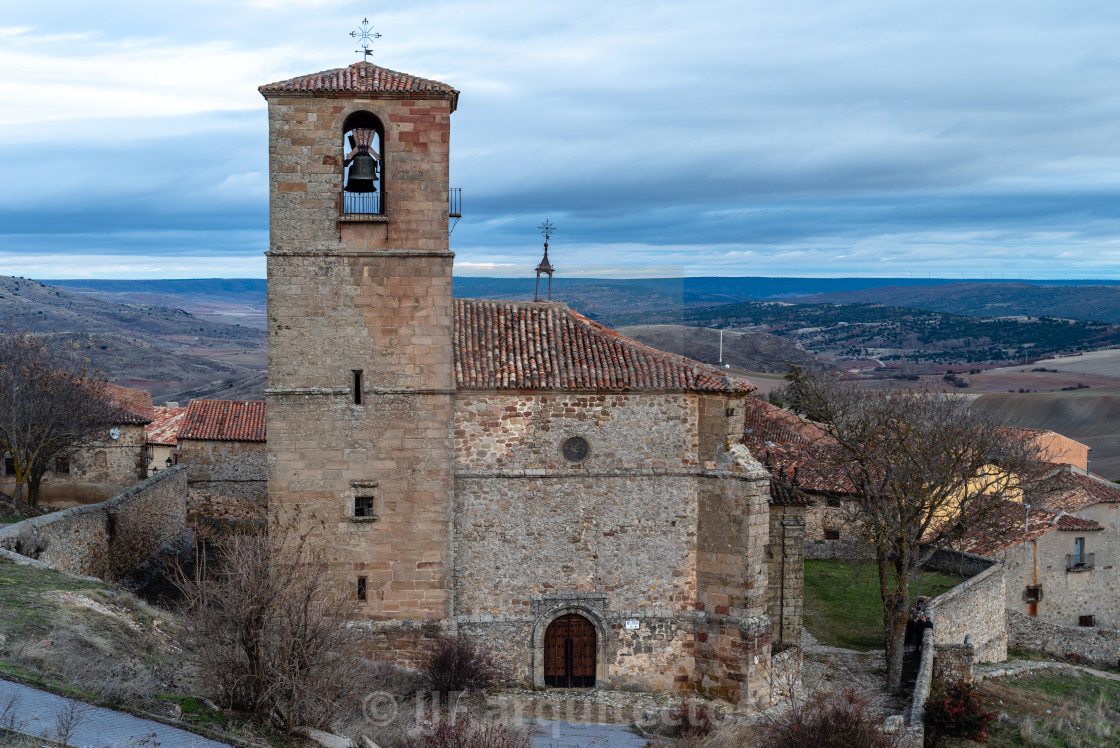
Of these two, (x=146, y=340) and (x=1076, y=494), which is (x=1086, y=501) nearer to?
(x=1076, y=494)

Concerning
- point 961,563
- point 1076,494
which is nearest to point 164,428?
point 961,563

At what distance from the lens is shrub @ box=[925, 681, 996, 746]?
18672 mm

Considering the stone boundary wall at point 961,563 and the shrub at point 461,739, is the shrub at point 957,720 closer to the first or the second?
the stone boundary wall at point 961,563

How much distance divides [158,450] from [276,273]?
66.3 feet

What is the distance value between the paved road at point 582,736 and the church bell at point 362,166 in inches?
423

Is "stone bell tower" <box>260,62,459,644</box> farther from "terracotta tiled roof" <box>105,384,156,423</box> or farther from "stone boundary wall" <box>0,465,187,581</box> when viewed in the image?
"terracotta tiled roof" <box>105,384,156,423</box>

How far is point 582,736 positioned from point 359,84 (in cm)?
1295

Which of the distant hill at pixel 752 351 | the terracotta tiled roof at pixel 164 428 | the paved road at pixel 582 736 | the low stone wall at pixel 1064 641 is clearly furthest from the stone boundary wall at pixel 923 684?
the distant hill at pixel 752 351

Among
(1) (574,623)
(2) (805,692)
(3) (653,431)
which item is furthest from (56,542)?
(2) (805,692)

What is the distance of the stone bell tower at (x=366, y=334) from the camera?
1794 centimetres

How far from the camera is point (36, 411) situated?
2564cm

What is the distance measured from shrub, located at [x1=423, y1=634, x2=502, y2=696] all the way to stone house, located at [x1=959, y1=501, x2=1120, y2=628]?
1754 cm

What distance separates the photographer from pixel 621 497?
18875mm

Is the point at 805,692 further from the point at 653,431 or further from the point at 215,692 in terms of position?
the point at 215,692
